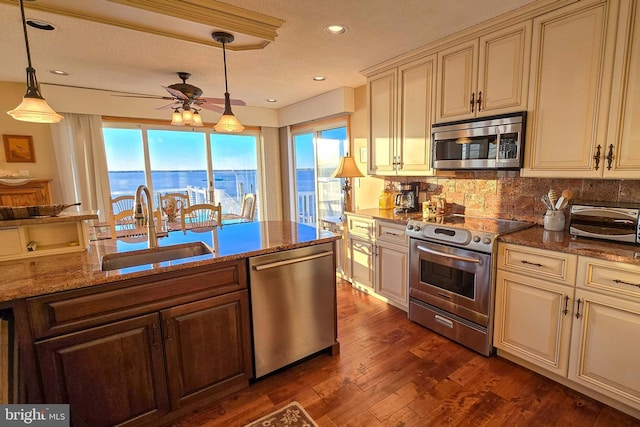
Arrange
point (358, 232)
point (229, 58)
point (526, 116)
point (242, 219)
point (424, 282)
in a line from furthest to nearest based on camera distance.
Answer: point (242, 219) → point (358, 232) → point (229, 58) → point (424, 282) → point (526, 116)

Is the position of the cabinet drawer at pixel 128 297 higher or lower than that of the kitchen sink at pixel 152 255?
lower

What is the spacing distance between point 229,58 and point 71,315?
7.85 feet

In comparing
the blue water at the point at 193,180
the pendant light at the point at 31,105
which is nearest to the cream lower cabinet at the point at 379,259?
the blue water at the point at 193,180

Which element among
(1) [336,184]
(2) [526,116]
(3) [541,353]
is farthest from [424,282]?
(1) [336,184]

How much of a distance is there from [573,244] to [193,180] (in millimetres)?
4760

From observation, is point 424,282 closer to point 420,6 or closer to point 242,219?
point 420,6

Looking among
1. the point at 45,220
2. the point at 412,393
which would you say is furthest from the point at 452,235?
the point at 45,220

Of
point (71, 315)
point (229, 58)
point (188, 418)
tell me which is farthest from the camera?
point (229, 58)

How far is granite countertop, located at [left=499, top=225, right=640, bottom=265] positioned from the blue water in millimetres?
3305

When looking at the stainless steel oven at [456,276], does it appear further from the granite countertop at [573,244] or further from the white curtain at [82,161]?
the white curtain at [82,161]

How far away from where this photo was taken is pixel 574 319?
1.82m

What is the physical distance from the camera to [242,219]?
4.43 m

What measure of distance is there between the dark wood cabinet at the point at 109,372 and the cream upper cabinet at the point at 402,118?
8.11 ft

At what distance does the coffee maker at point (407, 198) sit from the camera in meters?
3.28
